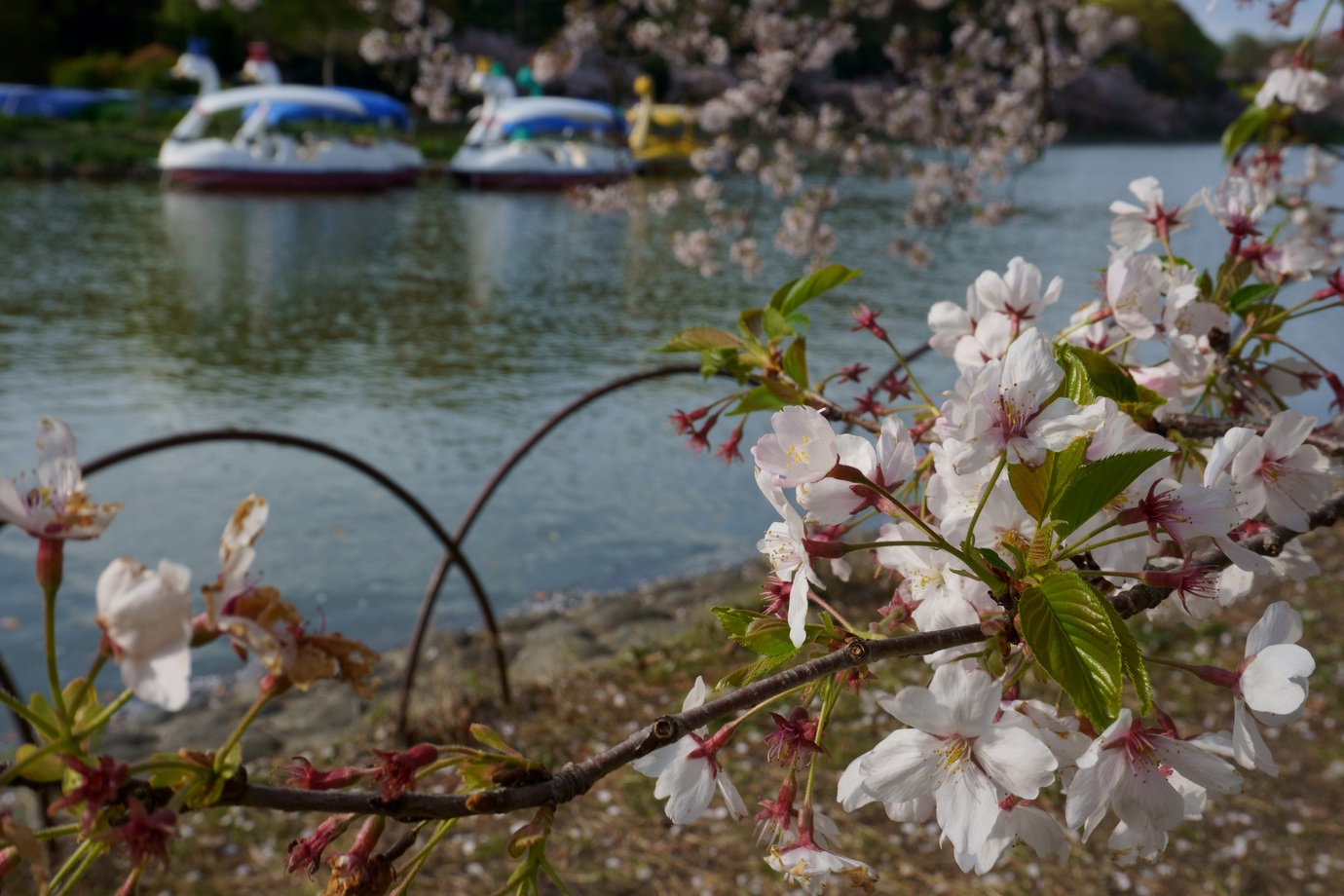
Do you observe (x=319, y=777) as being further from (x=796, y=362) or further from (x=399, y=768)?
(x=796, y=362)

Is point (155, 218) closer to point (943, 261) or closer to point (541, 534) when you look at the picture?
point (943, 261)

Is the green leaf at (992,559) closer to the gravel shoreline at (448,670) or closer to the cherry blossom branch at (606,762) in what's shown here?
the cherry blossom branch at (606,762)

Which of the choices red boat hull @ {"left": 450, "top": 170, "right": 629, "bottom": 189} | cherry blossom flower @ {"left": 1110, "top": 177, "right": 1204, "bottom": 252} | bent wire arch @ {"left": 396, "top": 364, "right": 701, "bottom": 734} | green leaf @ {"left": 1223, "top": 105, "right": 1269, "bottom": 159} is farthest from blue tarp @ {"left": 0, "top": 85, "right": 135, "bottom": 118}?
cherry blossom flower @ {"left": 1110, "top": 177, "right": 1204, "bottom": 252}

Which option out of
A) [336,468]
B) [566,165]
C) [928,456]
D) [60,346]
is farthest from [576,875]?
[566,165]

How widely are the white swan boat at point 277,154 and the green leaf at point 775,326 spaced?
18187mm

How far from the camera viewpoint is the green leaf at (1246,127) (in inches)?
72.1

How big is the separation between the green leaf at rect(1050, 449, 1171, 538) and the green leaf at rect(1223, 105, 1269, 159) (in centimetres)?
156

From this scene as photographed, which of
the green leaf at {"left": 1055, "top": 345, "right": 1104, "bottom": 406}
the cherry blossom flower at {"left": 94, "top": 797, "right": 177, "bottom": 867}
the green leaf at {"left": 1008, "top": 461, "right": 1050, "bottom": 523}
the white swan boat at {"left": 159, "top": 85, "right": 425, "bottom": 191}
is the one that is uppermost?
the green leaf at {"left": 1055, "top": 345, "right": 1104, "bottom": 406}

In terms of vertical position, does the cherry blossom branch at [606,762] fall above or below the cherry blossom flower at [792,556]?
below

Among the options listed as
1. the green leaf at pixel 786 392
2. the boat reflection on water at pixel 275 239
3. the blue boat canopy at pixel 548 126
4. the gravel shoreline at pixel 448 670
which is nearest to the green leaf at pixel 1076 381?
the green leaf at pixel 786 392

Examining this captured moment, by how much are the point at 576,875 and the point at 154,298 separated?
28.9 ft

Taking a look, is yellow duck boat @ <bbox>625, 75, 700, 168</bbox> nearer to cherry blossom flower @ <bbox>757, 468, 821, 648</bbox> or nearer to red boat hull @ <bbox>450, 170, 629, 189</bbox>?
red boat hull @ <bbox>450, 170, 629, 189</bbox>

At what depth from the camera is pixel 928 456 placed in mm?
812

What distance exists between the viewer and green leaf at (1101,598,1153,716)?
1.78ft
